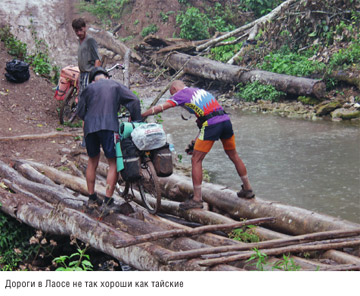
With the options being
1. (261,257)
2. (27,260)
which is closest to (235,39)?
(27,260)

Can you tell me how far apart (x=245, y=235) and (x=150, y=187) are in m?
1.56

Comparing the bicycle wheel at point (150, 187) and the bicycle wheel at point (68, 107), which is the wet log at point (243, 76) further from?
the bicycle wheel at point (150, 187)

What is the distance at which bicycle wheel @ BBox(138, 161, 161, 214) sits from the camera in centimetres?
633

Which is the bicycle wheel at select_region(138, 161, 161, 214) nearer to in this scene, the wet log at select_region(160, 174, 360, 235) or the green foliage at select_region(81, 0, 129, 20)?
the wet log at select_region(160, 174, 360, 235)

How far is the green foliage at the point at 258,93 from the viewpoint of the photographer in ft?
54.0

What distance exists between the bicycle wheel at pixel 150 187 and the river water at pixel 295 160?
2836 millimetres

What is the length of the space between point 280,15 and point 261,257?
637 inches

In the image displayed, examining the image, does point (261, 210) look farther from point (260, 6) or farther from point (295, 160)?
point (260, 6)

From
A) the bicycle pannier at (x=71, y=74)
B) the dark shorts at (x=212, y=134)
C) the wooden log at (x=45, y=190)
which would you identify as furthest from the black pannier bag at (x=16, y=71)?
the dark shorts at (x=212, y=134)

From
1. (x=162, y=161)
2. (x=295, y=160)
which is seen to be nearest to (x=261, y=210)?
(x=162, y=161)

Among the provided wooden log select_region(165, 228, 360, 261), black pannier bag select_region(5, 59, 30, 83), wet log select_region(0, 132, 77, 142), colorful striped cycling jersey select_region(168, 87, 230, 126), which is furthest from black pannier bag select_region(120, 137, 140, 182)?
black pannier bag select_region(5, 59, 30, 83)

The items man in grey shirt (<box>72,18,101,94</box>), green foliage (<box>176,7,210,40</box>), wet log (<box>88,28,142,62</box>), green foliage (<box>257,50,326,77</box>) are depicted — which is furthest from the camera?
green foliage (<box>176,7,210,40</box>)

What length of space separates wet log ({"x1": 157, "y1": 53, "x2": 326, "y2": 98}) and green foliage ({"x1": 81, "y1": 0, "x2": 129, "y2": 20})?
7.40m
